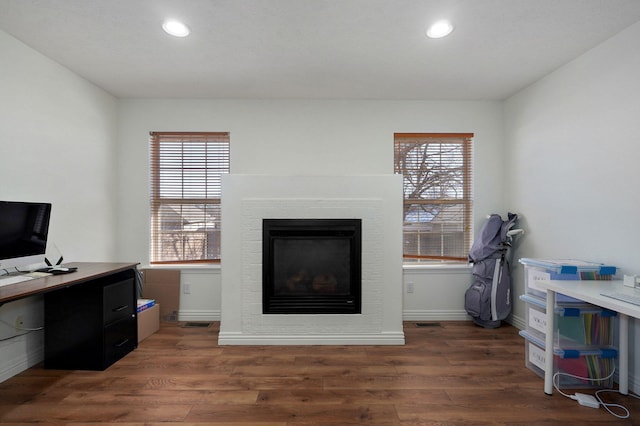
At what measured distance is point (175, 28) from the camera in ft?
7.47

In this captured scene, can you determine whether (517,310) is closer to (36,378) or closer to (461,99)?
(461,99)

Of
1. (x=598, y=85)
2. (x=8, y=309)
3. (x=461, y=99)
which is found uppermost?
(x=461, y=99)

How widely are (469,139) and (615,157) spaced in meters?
1.55

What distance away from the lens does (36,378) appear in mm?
2381

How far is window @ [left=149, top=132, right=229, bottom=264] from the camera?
12.2ft

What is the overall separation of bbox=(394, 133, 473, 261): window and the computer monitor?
3.29 meters

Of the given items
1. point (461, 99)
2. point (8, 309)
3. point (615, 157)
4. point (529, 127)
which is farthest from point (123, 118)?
point (615, 157)

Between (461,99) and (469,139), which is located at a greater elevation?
(461,99)

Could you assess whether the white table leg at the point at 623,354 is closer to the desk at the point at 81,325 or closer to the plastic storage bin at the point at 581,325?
the plastic storage bin at the point at 581,325

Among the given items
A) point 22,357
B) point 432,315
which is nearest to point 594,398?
point 432,315

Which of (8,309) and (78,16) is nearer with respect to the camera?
(78,16)

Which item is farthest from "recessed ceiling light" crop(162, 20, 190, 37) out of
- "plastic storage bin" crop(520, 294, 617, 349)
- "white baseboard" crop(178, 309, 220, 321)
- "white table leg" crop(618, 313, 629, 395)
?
"white table leg" crop(618, 313, 629, 395)

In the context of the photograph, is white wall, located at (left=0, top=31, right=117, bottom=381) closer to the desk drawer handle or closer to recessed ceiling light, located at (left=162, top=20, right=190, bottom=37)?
the desk drawer handle

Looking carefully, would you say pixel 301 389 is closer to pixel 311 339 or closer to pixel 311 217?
pixel 311 339
